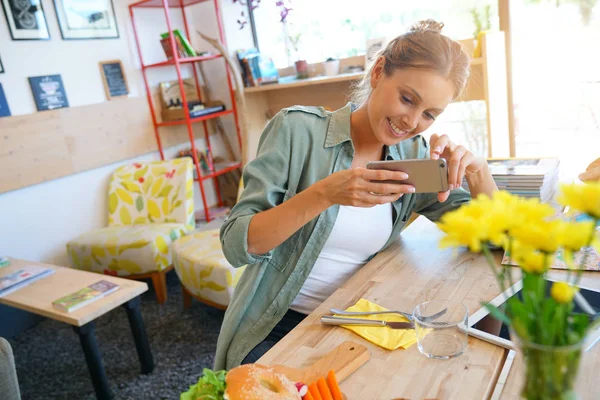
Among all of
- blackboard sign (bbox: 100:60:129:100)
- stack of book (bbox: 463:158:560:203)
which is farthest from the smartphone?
blackboard sign (bbox: 100:60:129:100)

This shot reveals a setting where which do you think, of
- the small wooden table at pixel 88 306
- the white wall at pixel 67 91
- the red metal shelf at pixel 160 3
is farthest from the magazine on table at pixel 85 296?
the red metal shelf at pixel 160 3

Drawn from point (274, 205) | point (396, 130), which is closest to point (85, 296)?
point (274, 205)

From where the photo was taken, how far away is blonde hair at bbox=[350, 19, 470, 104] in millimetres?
1123

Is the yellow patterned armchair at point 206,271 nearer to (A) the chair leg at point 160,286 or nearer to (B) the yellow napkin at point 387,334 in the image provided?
(A) the chair leg at point 160,286

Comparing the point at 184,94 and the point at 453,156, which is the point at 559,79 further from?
the point at 184,94

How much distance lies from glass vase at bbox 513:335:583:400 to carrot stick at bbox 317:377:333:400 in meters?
0.37

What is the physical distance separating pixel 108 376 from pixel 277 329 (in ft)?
A: 4.37

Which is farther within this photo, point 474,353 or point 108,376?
point 108,376

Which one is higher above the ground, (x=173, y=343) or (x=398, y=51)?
(x=398, y=51)

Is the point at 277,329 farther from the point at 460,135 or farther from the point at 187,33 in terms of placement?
the point at 187,33

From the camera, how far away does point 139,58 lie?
3.46 m

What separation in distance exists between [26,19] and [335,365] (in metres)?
2.99

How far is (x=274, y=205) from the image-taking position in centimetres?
117

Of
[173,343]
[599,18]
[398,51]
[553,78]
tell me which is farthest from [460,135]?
[173,343]
